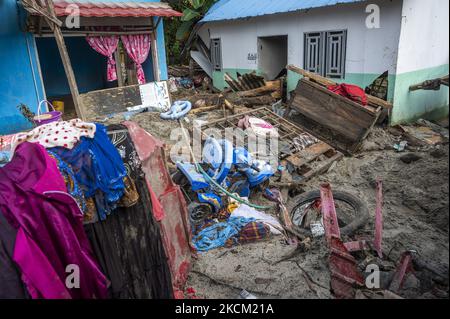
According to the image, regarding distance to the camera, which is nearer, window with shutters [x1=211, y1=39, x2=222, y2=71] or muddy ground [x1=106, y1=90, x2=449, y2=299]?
muddy ground [x1=106, y1=90, x2=449, y2=299]

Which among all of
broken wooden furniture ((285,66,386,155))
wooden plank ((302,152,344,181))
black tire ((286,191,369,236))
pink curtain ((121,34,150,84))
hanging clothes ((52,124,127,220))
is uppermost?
pink curtain ((121,34,150,84))

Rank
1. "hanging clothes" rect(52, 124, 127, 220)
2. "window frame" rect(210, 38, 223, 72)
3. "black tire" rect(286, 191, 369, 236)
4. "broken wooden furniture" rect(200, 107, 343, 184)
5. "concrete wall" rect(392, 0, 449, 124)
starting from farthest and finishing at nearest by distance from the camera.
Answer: "window frame" rect(210, 38, 223, 72) → "concrete wall" rect(392, 0, 449, 124) → "broken wooden furniture" rect(200, 107, 343, 184) → "black tire" rect(286, 191, 369, 236) → "hanging clothes" rect(52, 124, 127, 220)

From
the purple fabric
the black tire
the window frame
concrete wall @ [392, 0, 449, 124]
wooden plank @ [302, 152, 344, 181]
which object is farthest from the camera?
the window frame

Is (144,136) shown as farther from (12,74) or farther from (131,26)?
(131,26)

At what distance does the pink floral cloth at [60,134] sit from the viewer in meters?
2.79

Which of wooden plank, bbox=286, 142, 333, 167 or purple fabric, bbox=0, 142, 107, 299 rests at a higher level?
purple fabric, bbox=0, 142, 107, 299

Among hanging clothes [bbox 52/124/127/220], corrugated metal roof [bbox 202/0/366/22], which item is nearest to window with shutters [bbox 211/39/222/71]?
corrugated metal roof [bbox 202/0/366/22]

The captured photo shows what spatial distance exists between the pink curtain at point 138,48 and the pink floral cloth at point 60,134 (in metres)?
8.28

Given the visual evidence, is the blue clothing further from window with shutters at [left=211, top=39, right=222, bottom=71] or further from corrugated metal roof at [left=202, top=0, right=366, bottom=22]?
window with shutters at [left=211, top=39, right=222, bottom=71]

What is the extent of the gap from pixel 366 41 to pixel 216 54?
7.34 meters

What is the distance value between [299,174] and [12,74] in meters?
7.57

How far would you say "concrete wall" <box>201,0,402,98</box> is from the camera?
8633 mm

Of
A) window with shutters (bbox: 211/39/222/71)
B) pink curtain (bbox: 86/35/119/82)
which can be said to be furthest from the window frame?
pink curtain (bbox: 86/35/119/82)

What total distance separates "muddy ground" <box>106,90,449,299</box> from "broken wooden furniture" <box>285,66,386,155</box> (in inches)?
38.8
